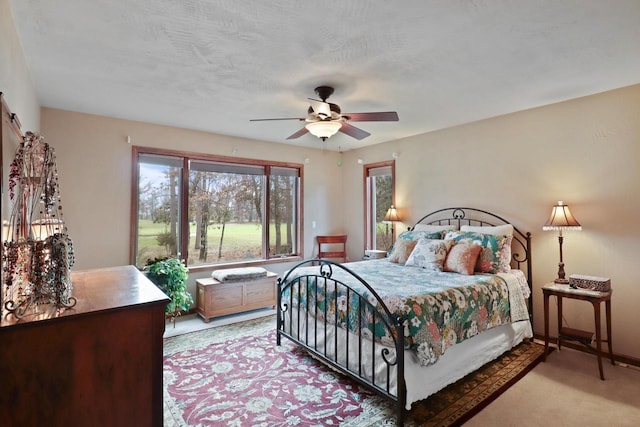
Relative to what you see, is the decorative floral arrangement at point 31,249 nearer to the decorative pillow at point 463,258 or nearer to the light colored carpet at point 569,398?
the light colored carpet at point 569,398

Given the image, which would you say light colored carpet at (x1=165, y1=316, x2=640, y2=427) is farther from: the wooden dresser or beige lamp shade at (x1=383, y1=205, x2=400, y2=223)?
beige lamp shade at (x1=383, y1=205, x2=400, y2=223)

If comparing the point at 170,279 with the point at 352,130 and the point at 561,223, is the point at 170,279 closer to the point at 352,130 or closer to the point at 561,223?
the point at 352,130

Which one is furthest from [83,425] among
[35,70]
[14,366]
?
[35,70]

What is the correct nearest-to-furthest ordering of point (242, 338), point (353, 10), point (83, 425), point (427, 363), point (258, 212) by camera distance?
point (83, 425) < point (353, 10) < point (427, 363) < point (242, 338) < point (258, 212)

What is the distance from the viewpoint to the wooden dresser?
1.17 metres

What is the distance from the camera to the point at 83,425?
1276mm

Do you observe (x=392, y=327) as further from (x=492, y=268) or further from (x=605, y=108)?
(x=605, y=108)

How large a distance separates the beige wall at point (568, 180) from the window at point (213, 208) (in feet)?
8.26

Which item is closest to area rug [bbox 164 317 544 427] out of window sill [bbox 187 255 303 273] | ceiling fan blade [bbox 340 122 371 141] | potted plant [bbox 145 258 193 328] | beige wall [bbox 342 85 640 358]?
potted plant [bbox 145 258 193 328]

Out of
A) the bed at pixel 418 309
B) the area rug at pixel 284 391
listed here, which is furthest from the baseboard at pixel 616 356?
the bed at pixel 418 309

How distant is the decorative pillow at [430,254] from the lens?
3525 millimetres

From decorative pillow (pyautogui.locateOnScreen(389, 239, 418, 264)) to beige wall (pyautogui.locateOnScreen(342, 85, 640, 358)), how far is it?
1019 millimetres

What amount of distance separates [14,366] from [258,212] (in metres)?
4.26

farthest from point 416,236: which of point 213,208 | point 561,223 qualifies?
point 213,208
